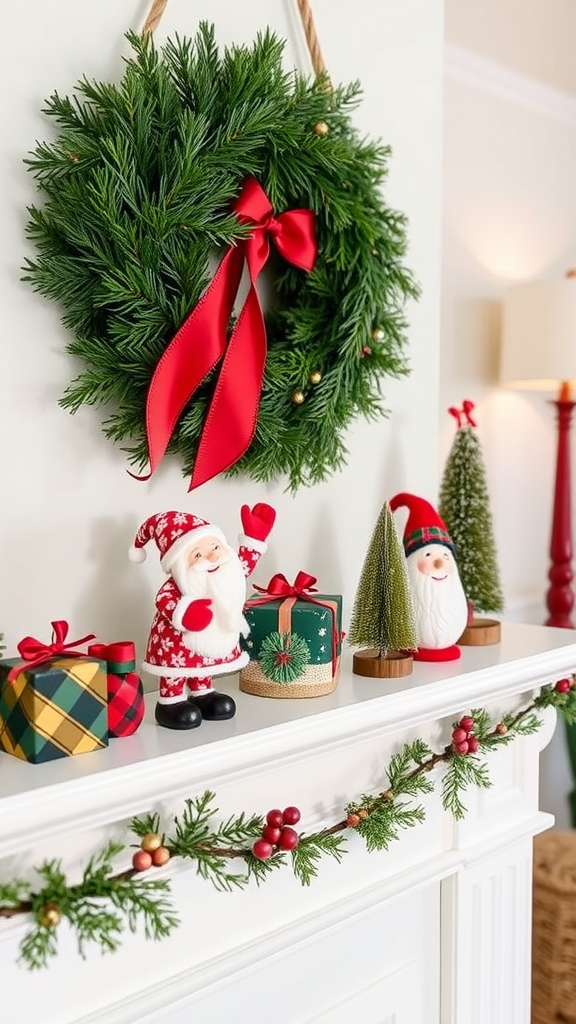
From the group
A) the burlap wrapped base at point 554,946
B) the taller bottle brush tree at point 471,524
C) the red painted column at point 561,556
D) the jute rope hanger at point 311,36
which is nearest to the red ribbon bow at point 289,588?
the taller bottle brush tree at point 471,524

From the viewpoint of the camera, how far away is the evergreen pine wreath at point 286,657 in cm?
94

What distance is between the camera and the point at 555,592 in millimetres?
2312

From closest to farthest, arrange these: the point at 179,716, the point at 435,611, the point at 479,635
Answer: the point at 179,716
the point at 435,611
the point at 479,635

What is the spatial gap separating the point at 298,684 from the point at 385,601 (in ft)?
0.50

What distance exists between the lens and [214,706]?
877mm

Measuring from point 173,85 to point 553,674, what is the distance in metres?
0.80

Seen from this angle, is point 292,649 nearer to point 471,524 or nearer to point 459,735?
point 459,735

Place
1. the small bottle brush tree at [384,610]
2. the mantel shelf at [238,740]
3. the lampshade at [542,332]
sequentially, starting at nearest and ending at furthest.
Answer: the mantel shelf at [238,740] < the small bottle brush tree at [384,610] < the lampshade at [542,332]

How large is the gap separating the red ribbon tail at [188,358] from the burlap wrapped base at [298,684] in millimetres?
233

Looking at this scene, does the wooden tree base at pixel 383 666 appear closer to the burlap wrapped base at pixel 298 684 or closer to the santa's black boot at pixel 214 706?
the burlap wrapped base at pixel 298 684

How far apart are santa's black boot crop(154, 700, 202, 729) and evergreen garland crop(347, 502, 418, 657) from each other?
0.25 metres

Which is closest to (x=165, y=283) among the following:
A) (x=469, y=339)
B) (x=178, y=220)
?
(x=178, y=220)

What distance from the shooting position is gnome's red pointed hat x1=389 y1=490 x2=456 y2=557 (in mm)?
1133

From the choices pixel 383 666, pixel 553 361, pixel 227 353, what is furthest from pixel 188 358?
pixel 553 361
